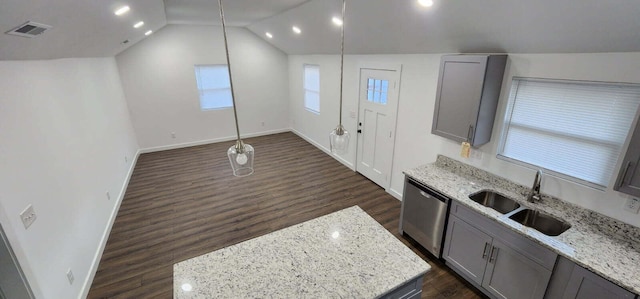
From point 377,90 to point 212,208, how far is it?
10.3 ft

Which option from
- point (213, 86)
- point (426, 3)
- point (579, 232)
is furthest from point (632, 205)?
point (213, 86)

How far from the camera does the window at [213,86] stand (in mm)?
6652

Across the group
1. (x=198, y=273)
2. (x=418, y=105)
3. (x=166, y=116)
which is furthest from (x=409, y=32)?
(x=166, y=116)

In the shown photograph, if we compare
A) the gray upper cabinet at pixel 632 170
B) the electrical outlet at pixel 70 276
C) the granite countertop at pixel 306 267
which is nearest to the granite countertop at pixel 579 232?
the gray upper cabinet at pixel 632 170

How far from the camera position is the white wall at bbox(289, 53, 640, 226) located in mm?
Answer: 2094

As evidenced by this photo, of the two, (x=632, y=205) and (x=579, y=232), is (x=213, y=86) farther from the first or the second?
(x=632, y=205)

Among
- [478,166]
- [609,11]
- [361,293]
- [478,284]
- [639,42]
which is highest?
[609,11]

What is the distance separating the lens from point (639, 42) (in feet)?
5.82

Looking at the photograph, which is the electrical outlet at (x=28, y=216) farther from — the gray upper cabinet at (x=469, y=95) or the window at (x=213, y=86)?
the window at (x=213, y=86)

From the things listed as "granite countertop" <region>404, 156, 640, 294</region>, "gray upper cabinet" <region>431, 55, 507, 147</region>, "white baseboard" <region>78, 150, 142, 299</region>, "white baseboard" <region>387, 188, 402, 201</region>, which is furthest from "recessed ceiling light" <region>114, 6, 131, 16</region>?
"white baseboard" <region>387, 188, 402, 201</region>

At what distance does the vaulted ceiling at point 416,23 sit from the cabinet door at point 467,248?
1682 mm

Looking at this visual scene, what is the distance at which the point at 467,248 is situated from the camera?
105 inches

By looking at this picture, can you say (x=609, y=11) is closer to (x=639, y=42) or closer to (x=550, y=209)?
(x=639, y=42)

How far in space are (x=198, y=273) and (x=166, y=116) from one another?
224 inches
